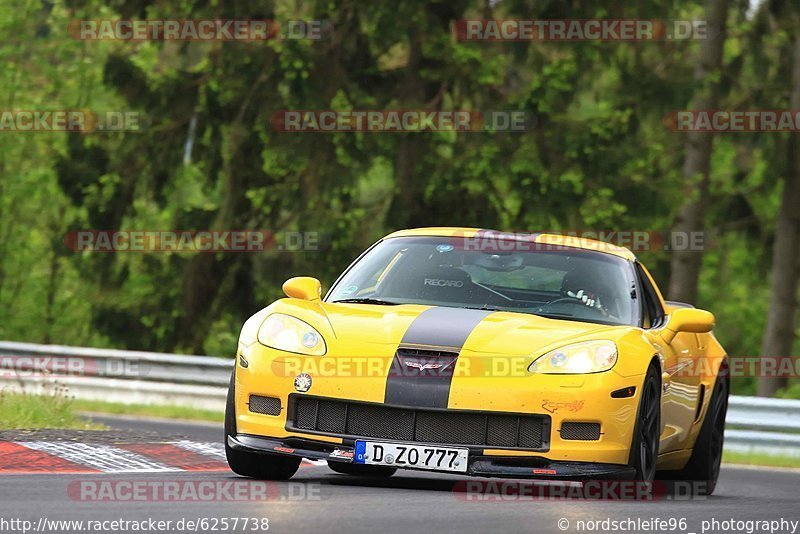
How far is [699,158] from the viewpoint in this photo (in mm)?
26141

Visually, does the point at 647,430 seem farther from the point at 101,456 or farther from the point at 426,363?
the point at 101,456

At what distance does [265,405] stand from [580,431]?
A: 1.63 meters

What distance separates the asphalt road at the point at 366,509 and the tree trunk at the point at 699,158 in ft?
53.4

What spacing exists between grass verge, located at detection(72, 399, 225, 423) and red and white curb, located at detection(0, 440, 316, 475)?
7.75 metres

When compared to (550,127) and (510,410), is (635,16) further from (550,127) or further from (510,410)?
(510,410)

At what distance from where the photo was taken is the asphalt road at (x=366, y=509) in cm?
682

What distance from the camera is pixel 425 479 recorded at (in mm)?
10203

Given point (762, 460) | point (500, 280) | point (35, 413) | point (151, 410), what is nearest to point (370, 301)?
point (500, 280)

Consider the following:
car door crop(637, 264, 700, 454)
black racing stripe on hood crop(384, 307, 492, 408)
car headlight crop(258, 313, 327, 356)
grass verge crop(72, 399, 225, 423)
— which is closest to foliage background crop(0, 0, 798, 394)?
grass verge crop(72, 399, 225, 423)

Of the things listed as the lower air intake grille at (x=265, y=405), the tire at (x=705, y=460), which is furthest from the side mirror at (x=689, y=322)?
the lower air intake grille at (x=265, y=405)

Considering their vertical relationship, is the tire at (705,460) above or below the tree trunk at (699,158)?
below

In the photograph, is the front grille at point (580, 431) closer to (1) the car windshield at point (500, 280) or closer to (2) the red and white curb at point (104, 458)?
(1) the car windshield at point (500, 280)

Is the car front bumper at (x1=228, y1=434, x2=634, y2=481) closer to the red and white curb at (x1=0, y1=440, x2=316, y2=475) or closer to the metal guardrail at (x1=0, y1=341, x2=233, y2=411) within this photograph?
the red and white curb at (x1=0, y1=440, x2=316, y2=475)

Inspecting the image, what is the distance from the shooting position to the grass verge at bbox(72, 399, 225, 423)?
18469mm
